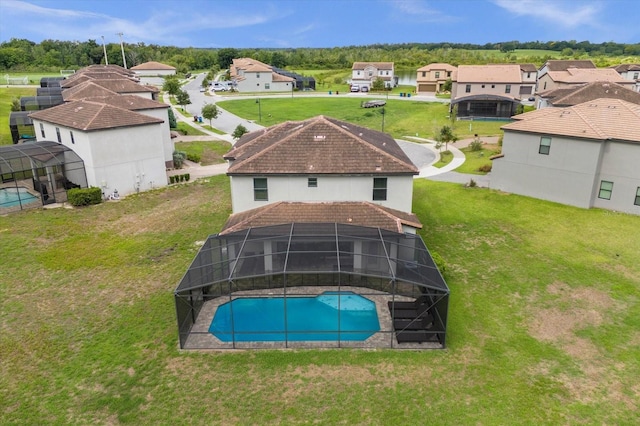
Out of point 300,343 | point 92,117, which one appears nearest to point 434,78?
point 92,117

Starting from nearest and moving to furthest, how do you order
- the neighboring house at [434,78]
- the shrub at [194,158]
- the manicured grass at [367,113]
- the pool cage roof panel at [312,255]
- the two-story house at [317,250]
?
the two-story house at [317,250]
the pool cage roof panel at [312,255]
the shrub at [194,158]
the manicured grass at [367,113]
the neighboring house at [434,78]

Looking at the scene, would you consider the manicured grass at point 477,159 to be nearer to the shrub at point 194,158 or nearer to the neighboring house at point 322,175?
the neighboring house at point 322,175

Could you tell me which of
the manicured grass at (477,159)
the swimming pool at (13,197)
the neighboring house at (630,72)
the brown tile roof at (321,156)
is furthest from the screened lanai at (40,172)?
the neighboring house at (630,72)

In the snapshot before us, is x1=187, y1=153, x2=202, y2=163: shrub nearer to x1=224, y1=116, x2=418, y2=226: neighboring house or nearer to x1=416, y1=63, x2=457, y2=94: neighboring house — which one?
x1=224, y1=116, x2=418, y2=226: neighboring house

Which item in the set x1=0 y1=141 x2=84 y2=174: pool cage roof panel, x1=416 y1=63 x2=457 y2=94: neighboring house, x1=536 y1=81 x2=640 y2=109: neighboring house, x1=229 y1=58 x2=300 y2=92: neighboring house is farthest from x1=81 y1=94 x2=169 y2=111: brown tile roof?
x1=416 y1=63 x2=457 y2=94: neighboring house

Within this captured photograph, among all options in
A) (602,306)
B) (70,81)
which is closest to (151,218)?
(602,306)

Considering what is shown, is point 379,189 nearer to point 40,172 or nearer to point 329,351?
point 329,351

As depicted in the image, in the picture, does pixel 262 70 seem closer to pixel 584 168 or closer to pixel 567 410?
pixel 584 168
